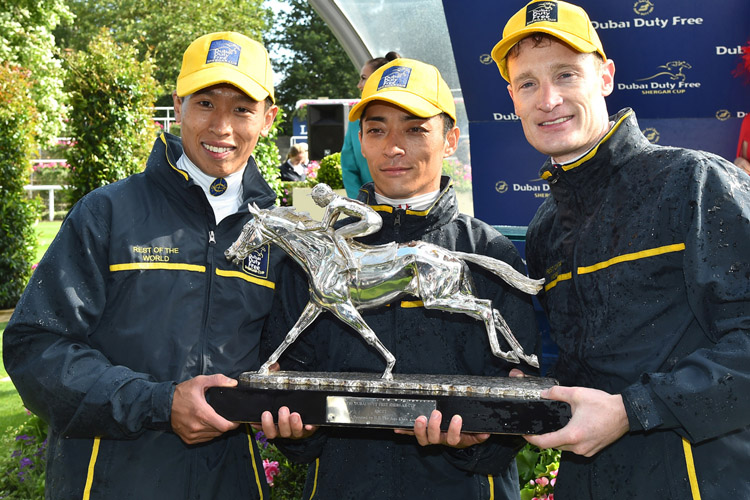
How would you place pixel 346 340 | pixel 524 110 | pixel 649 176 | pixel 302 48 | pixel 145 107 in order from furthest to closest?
1. pixel 302 48
2. pixel 145 107
3. pixel 346 340
4. pixel 524 110
5. pixel 649 176

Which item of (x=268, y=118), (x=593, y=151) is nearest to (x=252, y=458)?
(x=268, y=118)

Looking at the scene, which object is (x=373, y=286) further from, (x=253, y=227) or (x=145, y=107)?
(x=145, y=107)

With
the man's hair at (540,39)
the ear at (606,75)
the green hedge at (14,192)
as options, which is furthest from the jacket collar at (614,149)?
the green hedge at (14,192)

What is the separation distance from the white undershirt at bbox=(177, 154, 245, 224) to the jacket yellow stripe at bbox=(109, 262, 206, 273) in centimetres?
23

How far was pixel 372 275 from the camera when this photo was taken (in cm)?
235

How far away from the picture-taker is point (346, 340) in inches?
99.5

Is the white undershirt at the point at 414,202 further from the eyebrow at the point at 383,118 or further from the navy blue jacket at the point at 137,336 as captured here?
the navy blue jacket at the point at 137,336

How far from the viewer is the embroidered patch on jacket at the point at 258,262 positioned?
2.46 metres

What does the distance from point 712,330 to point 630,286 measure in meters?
0.25

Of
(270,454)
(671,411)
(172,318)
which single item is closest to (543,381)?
(671,411)

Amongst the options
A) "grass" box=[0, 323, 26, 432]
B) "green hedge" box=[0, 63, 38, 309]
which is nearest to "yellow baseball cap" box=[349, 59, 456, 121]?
"grass" box=[0, 323, 26, 432]

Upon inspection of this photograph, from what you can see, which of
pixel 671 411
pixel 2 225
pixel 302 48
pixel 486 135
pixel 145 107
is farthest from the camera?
pixel 302 48

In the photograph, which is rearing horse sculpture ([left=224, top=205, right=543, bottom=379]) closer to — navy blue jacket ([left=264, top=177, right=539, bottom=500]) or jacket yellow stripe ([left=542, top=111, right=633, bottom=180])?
navy blue jacket ([left=264, top=177, right=539, bottom=500])

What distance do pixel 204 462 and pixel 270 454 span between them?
7.20ft
